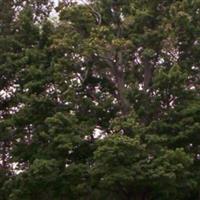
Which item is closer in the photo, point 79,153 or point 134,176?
point 134,176

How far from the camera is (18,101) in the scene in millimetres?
19188

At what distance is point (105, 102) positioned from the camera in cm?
1886

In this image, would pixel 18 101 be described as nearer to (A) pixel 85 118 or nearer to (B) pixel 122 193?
(A) pixel 85 118

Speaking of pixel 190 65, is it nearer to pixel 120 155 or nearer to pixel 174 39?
pixel 174 39

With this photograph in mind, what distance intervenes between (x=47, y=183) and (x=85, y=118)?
243 centimetres

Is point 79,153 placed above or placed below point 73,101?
below

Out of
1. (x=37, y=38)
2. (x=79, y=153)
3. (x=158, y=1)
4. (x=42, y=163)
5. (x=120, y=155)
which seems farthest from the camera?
(x=37, y=38)

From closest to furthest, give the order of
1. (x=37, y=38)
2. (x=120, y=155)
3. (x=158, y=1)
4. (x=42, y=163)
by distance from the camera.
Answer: (x=120, y=155)
(x=42, y=163)
(x=158, y=1)
(x=37, y=38)

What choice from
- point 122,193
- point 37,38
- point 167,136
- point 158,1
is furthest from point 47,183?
point 158,1

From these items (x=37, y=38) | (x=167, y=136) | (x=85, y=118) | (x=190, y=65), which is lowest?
(x=167, y=136)

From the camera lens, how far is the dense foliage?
1644cm

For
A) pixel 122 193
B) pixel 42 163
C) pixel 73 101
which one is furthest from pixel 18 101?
pixel 122 193

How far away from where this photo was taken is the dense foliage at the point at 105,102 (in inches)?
647

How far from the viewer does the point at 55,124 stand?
17.1 meters
